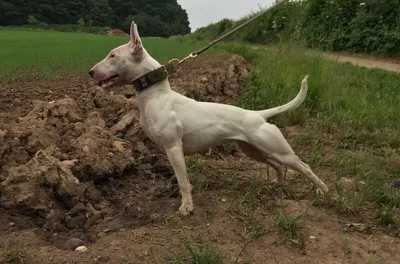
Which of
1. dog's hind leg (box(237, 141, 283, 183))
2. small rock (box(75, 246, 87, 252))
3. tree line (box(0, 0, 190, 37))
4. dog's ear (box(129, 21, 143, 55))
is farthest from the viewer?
tree line (box(0, 0, 190, 37))

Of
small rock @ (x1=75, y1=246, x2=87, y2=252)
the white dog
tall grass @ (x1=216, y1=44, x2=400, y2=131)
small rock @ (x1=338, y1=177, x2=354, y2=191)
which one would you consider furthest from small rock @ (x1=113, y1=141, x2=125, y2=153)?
tall grass @ (x1=216, y1=44, x2=400, y2=131)

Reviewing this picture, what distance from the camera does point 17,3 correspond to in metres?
60.0

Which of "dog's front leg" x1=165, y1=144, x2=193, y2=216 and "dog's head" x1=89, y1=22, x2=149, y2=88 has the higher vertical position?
"dog's head" x1=89, y1=22, x2=149, y2=88

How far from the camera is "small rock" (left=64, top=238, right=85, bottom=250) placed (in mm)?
3166

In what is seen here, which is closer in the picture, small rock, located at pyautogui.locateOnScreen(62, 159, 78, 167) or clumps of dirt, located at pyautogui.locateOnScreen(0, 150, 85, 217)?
clumps of dirt, located at pyautogui.locateOnScreen(0, 150, 85, 217)

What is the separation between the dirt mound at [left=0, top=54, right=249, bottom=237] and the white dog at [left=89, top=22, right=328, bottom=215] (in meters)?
0.50

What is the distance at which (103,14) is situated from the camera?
71.1 metres

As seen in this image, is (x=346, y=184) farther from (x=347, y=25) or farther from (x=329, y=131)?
(x=347, y=25)

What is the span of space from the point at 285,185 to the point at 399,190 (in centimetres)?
99

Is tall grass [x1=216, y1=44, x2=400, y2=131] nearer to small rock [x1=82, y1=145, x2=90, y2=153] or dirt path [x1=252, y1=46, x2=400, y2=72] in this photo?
small rock [x1=82, y1=145, x2=90, y2=153]

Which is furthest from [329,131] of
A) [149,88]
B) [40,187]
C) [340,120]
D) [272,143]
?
[40,187]

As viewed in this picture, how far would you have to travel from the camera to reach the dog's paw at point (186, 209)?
3.63 metres

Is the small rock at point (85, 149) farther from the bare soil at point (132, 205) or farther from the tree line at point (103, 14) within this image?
the tree line at point (103, 14)

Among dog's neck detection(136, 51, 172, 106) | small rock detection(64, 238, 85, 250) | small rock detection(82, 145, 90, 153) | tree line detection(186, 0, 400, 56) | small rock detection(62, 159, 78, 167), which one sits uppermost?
dog's neck detection(136, 51, 172, 106)
